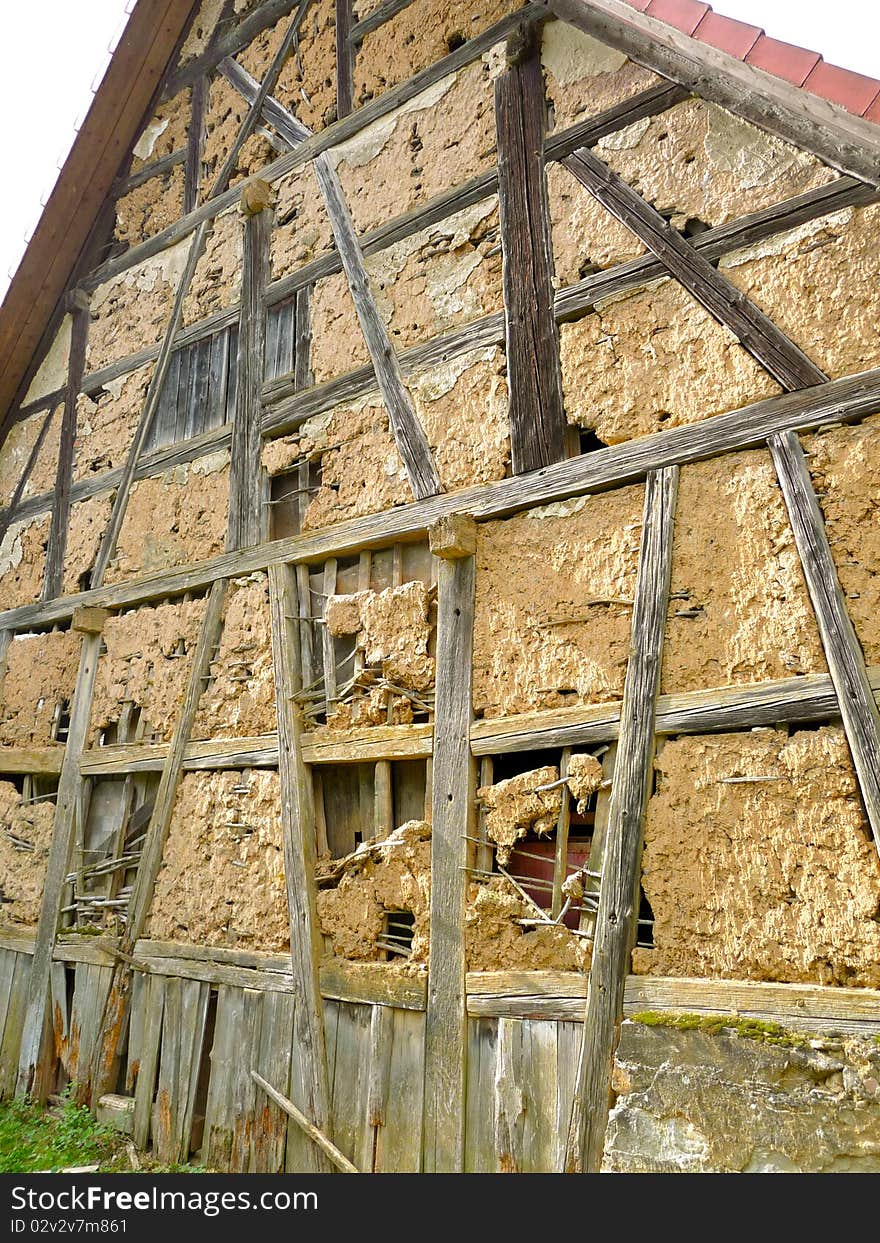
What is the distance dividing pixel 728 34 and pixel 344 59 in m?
3.22

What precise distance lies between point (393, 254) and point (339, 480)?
148 cm

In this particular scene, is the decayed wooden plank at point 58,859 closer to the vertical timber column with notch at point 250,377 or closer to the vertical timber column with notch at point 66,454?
the vertical timber column with notch at point 66,454

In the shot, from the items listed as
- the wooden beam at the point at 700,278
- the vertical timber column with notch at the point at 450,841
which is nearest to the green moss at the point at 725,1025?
the vertical timber column with notch at the point at 450,841

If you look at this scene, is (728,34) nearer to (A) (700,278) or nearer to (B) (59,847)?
(A) (700,278)

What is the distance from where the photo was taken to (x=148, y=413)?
723 centimetres

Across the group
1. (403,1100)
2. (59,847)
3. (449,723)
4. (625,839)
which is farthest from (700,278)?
(59,847)

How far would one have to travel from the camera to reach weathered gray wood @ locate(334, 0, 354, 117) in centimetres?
644

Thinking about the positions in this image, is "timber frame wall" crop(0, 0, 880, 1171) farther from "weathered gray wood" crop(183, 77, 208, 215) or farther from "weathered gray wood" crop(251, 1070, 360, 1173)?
"weathered gray wood" crop(183, 77, 208, 215)

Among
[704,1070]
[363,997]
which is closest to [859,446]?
[704,1070]

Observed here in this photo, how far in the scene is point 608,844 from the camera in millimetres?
4062

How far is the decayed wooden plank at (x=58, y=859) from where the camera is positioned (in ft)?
20.7

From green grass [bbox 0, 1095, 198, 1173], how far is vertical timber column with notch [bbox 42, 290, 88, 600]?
3779 millimetres
